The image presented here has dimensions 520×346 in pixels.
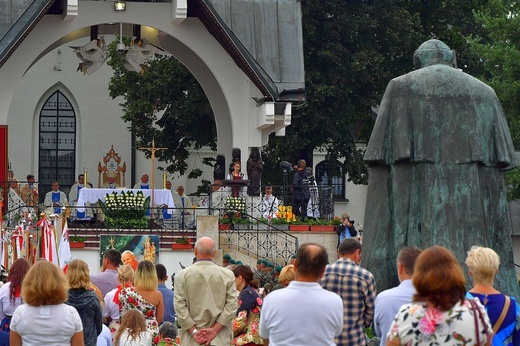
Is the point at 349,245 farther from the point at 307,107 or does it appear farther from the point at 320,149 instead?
the point at 320,149

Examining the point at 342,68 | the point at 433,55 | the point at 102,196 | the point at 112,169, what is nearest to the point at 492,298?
the point at 433,55

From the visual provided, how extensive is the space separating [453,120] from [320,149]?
30462 millimetres

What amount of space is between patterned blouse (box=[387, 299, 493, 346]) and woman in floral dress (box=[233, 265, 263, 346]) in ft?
18.7

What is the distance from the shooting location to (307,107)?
130 feet

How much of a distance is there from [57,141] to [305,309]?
41742 millimetres

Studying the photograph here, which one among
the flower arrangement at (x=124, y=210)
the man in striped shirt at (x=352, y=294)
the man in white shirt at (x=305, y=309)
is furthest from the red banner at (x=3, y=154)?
the man in white shirt at (x=305, y=309)

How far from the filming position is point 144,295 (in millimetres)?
14195

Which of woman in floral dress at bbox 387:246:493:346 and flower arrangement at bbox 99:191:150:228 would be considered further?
flower arrangement at bbox 99:191:150:228

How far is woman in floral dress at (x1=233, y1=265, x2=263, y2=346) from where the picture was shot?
14.2 metres

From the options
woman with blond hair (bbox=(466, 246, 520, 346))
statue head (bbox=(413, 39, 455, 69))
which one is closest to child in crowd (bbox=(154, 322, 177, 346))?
statue head (bbox=(413, 39, 455, 69))

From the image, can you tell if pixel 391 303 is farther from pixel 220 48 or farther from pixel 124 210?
pixel 220 48

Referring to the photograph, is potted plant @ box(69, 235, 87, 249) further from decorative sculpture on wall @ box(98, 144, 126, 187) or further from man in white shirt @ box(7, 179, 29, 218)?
decorative sculpture on wall @ box(98, 144, 126, 187)

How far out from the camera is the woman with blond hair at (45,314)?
32.7 feet

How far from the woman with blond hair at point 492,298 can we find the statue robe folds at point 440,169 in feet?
6.82
